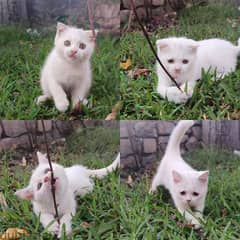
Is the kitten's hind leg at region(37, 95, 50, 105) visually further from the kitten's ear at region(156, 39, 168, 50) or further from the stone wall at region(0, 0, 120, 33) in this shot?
the kitten's ear at region(156, 39, 168, 50)

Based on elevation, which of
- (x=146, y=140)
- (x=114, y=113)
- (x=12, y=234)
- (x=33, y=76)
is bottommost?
(x=12, y=234)

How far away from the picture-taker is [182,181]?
1.72 metres

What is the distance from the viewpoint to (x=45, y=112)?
171cm

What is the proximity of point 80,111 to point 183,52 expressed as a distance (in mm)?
369

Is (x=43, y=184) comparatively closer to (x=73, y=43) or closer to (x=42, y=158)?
(x=42, y=158)

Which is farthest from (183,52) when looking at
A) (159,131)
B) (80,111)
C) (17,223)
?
(17,223)

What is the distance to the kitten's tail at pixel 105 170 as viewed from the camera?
1782 millimetres

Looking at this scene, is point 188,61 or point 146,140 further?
point 146,140

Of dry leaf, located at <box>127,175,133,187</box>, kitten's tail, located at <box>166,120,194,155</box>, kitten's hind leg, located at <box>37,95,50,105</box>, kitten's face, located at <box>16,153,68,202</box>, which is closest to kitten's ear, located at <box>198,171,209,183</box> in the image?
kitten's tail, located at <box>166,120,194,155</box>

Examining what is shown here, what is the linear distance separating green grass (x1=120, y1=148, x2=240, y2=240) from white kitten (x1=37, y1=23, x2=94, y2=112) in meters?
0.35

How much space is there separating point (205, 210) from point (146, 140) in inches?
11.4

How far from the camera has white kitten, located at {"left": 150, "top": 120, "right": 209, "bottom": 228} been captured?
1702 millimetres

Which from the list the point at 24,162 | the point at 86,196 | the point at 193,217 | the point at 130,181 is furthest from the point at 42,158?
the point at 193,217

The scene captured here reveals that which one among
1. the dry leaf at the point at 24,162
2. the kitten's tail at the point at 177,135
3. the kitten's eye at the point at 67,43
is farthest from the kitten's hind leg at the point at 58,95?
the kitten's tail at the point at 177,135
